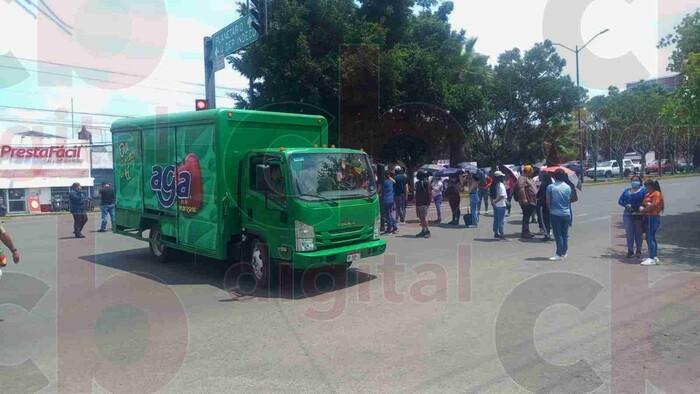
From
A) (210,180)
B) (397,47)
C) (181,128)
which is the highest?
(397,47)

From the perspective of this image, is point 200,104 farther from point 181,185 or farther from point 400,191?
point 400,191

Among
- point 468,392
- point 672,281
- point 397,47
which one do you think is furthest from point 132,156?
point 397,47

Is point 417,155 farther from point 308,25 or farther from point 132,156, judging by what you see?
point 132,156

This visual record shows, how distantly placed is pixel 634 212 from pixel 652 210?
476 mm

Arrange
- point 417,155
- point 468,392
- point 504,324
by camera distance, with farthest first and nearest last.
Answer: point 417,155 < point 504,324 < point 468,392

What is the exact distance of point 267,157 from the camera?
27.8ft

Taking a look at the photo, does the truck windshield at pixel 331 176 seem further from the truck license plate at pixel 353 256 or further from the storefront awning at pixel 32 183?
the storefront awning at pixel 32 183

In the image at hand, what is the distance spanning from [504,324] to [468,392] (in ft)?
6.74

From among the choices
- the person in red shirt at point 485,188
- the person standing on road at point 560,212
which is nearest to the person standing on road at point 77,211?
the person in red shirt at point 485,188

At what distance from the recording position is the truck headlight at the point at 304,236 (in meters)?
8.02

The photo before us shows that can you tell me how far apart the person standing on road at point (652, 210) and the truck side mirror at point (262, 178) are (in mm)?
6470

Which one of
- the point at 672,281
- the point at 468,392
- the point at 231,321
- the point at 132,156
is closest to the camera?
the point at 468,392

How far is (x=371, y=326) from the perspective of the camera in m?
6.55

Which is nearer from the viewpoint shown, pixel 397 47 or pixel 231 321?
pixel 231 321
